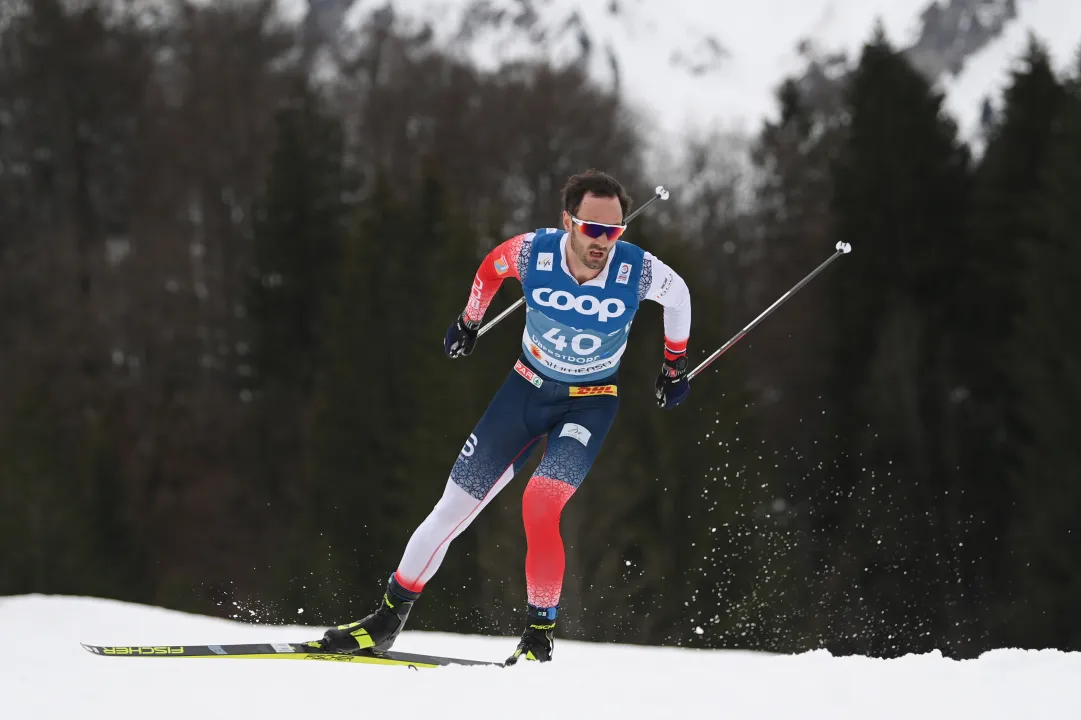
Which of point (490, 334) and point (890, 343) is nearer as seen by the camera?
point (490, 334)

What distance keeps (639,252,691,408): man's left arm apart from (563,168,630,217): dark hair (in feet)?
0.89

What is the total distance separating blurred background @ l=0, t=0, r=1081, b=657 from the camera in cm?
1758

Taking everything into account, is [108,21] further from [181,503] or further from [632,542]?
[632,542]

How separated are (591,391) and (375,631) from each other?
1.33 metres

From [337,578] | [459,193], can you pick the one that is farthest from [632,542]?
[459,193]

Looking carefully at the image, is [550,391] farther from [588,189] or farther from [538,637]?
[538,637]

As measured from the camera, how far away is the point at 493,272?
5016 millimetres

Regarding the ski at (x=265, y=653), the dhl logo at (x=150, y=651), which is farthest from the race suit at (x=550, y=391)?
the dhl logo at (x=150, y=651)

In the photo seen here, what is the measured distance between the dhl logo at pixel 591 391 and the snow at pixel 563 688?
1.07 m

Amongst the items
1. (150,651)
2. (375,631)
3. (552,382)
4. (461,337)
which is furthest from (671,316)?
(150,651)

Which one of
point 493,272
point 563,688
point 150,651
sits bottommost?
point 150,651

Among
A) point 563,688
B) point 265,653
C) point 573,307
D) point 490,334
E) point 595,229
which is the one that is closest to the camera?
point 563,688

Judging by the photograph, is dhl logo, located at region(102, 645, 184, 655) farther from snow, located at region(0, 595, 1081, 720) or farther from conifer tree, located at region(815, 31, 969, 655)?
conifer tree, located at region(815, 31, 969, 655)

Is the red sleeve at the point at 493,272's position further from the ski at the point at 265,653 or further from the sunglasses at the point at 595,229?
the ski at the point at 265,653
